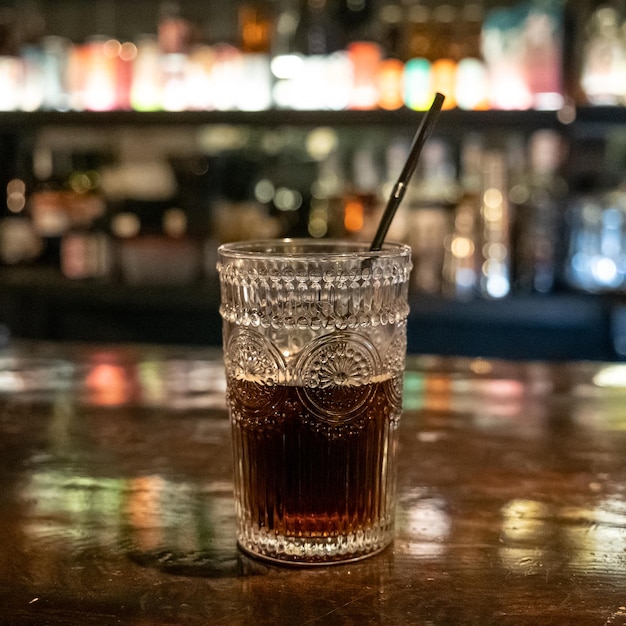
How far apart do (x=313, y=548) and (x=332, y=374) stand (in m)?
0.11

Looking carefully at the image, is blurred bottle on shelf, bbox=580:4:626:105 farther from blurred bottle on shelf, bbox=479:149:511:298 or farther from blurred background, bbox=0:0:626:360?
blurred bottle on shelf, bbox=479:149:511:298

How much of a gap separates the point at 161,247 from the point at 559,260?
1033 millimetres

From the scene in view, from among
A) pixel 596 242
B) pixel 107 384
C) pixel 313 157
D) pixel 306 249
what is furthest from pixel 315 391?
pixel 313 157

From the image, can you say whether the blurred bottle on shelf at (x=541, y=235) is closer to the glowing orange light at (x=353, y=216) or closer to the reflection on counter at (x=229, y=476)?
the glowing orange light at (x=353, y=216)

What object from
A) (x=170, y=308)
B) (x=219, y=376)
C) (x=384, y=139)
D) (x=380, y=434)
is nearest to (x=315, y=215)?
(x=384, y=139)

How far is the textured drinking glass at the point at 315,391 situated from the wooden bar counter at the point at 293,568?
25 millimetres

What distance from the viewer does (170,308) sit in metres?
2.44

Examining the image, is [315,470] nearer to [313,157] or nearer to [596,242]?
[596,242]

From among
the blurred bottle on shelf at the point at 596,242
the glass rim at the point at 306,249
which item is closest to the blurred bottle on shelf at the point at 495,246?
the blurred bottle on shelf at the point at 596,242

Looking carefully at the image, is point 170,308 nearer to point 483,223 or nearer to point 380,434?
point 483,223

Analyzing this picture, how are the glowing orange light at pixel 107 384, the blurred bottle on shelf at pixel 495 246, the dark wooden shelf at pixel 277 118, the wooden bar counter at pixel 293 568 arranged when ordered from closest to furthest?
the wooden bar counter at pixel 293 568 → the glowing orange light at pixel 107 384 → the dark wooden shelf at pixel 277 118 → the blurred bottle on shelf at pixel 495 246

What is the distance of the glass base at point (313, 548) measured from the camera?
1.70 feet

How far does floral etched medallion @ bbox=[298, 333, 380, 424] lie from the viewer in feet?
1.70

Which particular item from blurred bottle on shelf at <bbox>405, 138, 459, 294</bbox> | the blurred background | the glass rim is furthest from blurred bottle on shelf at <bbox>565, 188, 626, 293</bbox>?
the glass rim
